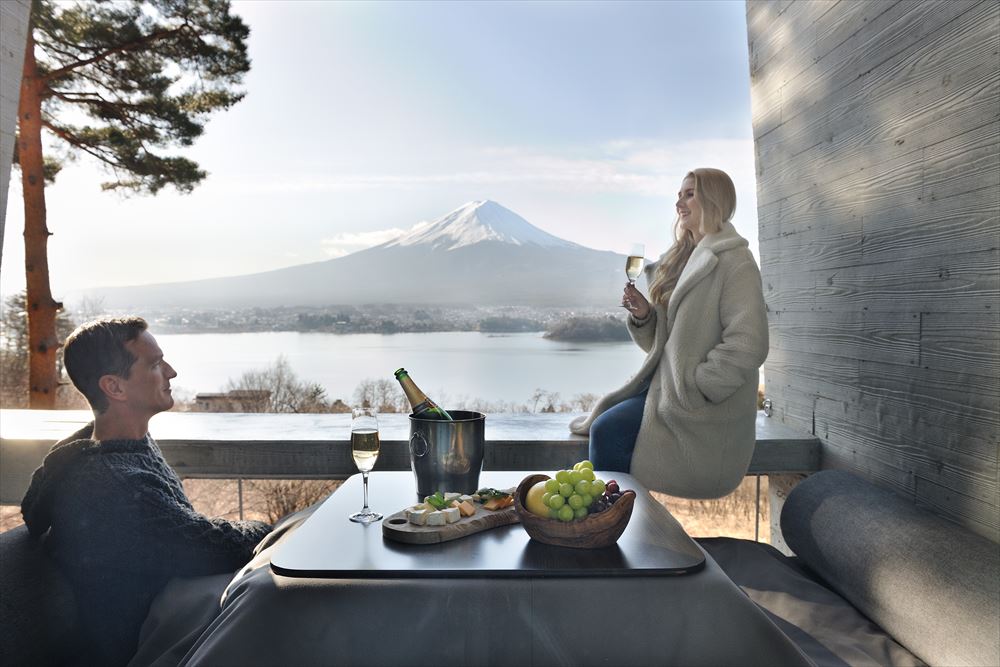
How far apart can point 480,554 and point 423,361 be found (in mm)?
6351

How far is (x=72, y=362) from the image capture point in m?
1.72

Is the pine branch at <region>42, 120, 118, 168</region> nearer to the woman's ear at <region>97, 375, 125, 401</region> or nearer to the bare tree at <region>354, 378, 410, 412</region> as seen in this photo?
the bare tree at <region>354, 378, 410, 412</region>

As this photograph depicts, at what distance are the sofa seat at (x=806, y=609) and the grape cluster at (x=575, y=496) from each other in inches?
21.6

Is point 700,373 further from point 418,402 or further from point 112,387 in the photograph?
point 112,387

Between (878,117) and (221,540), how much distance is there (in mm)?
2314

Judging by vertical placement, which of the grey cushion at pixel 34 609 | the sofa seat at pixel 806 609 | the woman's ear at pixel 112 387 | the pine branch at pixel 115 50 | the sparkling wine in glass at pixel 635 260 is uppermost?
the pine branch at pixel 115 50

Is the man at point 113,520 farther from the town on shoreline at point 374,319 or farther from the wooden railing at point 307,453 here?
the town on shoreline at point 374,319

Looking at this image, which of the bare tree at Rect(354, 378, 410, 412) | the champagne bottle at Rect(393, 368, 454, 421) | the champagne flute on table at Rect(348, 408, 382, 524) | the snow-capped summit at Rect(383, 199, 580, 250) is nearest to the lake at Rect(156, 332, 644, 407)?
the bare tree at Rect(354, 378, 410, 412)

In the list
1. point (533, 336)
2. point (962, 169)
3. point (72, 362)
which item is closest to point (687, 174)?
point (962, 169)

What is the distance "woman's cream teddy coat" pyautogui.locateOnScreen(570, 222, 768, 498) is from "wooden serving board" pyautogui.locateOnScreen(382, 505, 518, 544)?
1133 millimetres

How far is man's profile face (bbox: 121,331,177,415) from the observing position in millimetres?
1744

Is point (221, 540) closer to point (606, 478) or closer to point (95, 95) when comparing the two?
point (606, 478)

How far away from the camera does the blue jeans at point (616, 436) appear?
256cm

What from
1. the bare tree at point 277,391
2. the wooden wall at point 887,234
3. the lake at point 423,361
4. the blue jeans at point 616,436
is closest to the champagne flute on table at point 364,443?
the blue jeans at point 616,436
